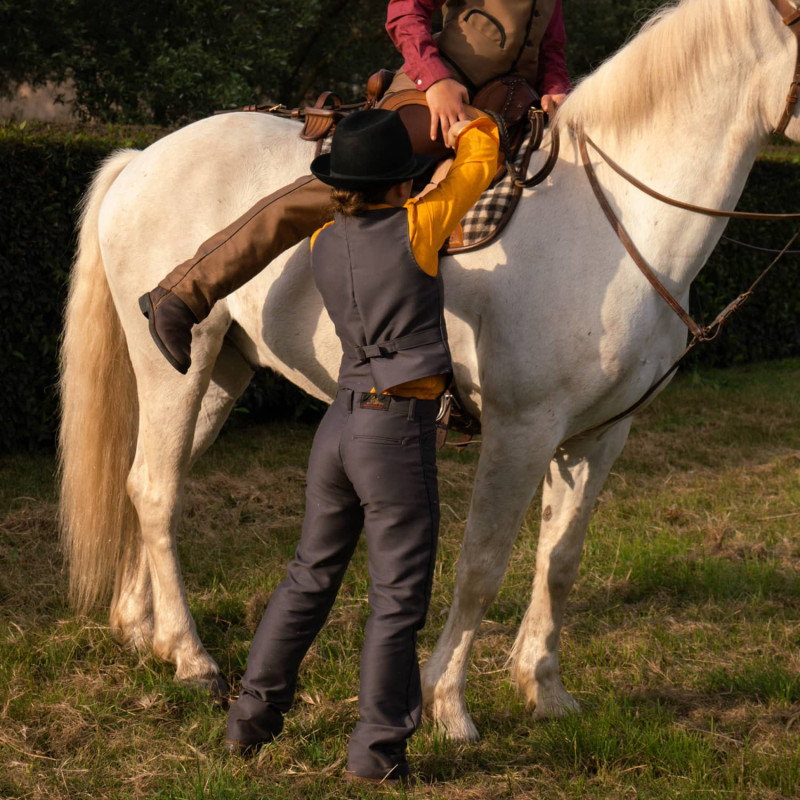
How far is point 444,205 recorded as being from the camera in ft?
8.25

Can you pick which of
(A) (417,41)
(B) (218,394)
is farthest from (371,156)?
(B) (218,394)

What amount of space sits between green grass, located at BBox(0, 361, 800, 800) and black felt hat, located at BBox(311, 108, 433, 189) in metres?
1.68

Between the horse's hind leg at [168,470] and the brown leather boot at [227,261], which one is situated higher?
the brown leather boot at [227,261]

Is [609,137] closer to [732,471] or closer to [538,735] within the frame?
[538,735]

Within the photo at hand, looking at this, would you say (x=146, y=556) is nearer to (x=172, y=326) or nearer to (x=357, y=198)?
(x=172, y=326)

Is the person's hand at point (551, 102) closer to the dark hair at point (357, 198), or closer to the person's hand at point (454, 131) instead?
the person's hand at point (454, 131)

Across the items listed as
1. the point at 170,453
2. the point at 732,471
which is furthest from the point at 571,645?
the point at 732,471

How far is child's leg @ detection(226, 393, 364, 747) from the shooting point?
265cm

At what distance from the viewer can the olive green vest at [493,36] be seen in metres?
3.16

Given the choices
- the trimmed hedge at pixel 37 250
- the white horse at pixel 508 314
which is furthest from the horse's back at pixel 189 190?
the trimmed hedge at pixel 37 250

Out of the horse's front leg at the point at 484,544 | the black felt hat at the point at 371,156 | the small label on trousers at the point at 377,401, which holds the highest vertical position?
the black felt hat at the point at 371,156

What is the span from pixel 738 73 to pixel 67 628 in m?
3.20

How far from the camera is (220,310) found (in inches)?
138

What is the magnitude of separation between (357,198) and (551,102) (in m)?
1.07
